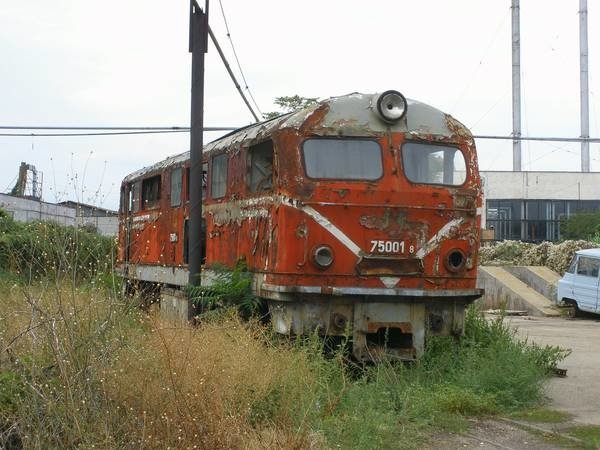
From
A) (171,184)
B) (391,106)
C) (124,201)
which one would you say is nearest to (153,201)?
(171,184)

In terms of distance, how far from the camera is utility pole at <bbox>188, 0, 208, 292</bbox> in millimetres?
11188

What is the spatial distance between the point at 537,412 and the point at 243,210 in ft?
14.2

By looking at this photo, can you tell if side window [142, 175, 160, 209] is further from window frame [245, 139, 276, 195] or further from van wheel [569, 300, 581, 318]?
van wheel [569, 300, 581, 318]

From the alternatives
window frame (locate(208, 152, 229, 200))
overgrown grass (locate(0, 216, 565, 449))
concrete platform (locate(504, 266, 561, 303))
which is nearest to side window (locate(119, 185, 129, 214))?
window frame (locate(208, 152, 229, 200))

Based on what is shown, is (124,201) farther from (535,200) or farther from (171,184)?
(535,200)

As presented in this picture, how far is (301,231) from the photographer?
955 cm

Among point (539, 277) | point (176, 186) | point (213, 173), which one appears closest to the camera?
point (213, 173)

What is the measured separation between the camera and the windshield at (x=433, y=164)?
402 inches

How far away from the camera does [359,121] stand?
10133 millimetres

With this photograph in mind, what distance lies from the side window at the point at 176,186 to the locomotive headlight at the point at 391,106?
4366mm

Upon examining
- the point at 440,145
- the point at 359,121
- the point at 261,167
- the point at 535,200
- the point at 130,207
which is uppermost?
the point at 535,200

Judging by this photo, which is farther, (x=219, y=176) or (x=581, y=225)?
(x=581, y=225)

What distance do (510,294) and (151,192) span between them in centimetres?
1477

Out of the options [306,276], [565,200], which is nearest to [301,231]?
[306,276]
